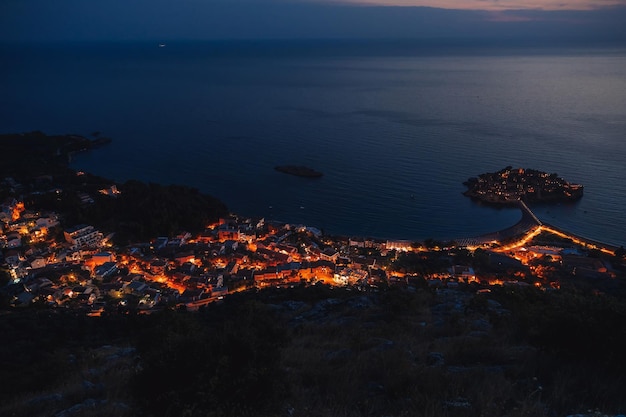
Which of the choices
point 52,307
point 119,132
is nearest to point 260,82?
point 119,132

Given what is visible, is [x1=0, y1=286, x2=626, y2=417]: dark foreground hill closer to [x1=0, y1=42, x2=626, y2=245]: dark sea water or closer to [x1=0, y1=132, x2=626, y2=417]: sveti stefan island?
[x1=0, y1=132, x2=626, y2=417]: sveti stefan island

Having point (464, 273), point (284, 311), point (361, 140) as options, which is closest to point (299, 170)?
point (361, 140)

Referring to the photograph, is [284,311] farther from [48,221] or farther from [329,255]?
[48,221]

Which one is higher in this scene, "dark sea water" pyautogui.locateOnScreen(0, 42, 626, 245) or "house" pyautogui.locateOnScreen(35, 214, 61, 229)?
"dark sea water" pyautogui.locateOnScreen(0, 42, 626, 245)

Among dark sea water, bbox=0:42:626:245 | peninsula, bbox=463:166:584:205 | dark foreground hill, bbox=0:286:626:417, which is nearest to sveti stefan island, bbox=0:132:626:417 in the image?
dark foreground hill, bbox=0:286:626:417

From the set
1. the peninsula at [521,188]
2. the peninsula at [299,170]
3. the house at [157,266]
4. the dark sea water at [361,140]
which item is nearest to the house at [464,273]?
the dark sea water at [361,140]

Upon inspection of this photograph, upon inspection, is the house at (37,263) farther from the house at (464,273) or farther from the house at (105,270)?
the house at (464,273)

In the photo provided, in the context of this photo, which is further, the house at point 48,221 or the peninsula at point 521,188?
the peninsula at point 521,188
